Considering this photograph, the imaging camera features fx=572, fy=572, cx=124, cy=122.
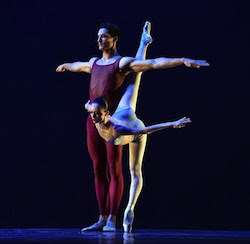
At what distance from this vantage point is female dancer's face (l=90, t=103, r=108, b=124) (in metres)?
3.94

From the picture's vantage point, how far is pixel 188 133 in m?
5.42

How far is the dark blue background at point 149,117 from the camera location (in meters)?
5.39

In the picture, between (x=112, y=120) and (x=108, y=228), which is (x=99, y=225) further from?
(x=112, y=120)

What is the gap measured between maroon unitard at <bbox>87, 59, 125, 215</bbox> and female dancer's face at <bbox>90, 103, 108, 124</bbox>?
288mm

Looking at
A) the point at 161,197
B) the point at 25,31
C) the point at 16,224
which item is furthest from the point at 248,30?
the point at 16,224

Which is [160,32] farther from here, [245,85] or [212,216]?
[212,216]

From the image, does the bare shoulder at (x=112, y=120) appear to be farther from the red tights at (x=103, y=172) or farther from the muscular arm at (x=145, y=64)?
the muscular arm at (x=145, y=64)

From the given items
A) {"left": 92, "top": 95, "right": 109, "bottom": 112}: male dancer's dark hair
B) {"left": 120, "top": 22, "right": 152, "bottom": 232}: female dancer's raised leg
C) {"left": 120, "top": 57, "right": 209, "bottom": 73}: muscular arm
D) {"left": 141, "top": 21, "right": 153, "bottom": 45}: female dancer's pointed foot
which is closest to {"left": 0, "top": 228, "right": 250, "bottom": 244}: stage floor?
{"left": 120, "top": 22, "right": 152, "bottom": 232}: female dancer's raised leg

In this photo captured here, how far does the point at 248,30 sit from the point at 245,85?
1.72 ft

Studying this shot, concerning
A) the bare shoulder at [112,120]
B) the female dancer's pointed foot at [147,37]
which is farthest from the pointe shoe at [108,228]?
the female dancer's pointed foot at [147,37]

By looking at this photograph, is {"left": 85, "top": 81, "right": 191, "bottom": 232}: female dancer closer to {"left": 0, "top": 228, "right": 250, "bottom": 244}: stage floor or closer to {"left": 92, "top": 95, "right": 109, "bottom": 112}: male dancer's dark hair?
{"left": 92, "top": 95, "right": 109, "bottom": 112}: male dancer's dark hair

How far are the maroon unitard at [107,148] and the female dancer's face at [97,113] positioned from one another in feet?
0.94

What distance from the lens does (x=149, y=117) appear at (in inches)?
214

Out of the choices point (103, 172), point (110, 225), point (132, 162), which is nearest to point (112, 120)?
point (132, 162)
